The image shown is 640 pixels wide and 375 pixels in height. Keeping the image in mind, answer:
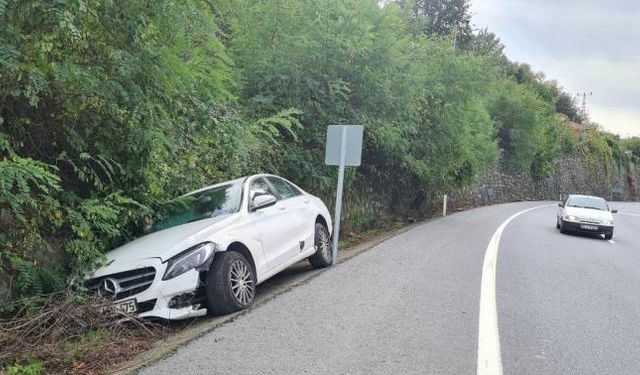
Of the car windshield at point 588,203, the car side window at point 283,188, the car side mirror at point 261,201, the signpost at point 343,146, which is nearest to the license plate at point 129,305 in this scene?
the car side mirror at point 261,201

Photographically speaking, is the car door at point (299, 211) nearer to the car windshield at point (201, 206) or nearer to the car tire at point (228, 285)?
the car windshield at point (201, 206)

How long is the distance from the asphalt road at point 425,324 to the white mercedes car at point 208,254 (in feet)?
1.61

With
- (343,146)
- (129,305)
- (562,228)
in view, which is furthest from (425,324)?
(562,228)

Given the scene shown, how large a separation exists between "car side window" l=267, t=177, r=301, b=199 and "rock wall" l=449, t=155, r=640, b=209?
23179 millimetres

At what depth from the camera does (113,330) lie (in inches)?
224

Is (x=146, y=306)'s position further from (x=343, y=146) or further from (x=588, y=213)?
(x=588, y=213)

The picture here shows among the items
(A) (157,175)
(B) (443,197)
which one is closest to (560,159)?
(B) (443,197)

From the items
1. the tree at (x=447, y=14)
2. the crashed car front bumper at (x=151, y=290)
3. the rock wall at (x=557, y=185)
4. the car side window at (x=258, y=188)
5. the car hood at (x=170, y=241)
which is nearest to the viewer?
the crashed car front bumper at (x=151, y=290)

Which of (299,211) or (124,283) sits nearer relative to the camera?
(124,283)

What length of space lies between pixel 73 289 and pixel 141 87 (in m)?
2.38

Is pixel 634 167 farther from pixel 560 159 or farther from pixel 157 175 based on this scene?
pixel 157 175

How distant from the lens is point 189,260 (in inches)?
240

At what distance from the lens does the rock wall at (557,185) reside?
3906 centimetres

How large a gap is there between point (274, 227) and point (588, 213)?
1401 cm
